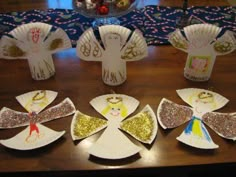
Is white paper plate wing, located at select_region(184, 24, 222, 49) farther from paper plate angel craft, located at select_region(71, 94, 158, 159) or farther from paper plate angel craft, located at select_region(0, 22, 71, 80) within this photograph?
paper plate angel craft, located at select_region(0, 22, 71, 80)

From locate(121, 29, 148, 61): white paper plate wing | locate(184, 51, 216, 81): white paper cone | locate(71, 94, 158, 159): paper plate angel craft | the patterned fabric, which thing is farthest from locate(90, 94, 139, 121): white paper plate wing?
the patterned fabric

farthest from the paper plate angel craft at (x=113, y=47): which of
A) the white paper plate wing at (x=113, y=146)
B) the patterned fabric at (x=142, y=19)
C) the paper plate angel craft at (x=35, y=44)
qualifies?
the patterned fabric at (x=142, y=19)

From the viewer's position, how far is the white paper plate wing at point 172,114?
72cm

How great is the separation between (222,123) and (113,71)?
375 mm

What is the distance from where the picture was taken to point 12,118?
748 millimetres

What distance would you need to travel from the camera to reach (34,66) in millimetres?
869

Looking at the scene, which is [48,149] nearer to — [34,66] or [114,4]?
[34,66]

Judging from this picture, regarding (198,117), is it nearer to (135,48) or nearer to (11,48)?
(135,48)

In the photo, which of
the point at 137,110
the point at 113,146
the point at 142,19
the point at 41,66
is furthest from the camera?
the point at 142,19

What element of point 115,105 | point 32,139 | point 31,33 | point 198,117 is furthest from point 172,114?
point 31,33

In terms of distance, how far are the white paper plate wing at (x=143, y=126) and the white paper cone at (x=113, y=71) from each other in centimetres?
16

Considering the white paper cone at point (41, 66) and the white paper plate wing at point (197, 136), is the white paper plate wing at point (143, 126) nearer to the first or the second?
the white paper plate wing at point (197, 136)

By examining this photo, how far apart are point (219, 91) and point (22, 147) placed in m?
0.64

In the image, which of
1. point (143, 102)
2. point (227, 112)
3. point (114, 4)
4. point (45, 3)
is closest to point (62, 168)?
point (143, 102)
